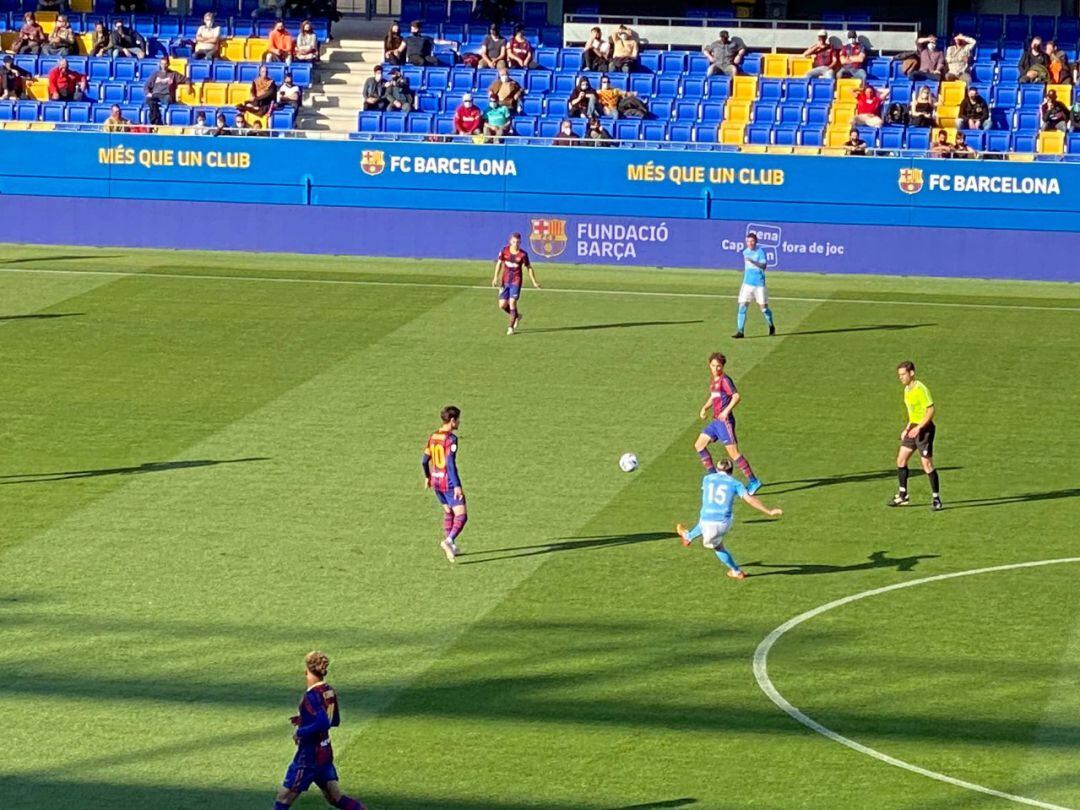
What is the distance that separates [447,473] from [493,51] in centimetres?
2900

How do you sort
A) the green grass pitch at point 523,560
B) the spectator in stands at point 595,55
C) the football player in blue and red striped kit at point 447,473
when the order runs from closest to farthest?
the green grass pitch at point 523,560 → the football player in blue and red striped kit at point 447,473 → the spectator in stands at point 595,55

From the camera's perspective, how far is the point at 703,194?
1662 inches

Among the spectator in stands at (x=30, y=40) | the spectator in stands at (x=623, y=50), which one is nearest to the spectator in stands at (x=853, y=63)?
the spectator in stands at (x=623, y=50)

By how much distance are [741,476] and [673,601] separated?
225 inches

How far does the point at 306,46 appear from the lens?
49.4 m

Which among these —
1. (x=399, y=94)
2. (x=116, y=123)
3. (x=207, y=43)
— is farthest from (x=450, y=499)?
(x=207, y=43)

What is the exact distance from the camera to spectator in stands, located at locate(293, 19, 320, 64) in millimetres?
49312

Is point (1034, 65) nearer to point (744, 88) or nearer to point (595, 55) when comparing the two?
point (744, 88)

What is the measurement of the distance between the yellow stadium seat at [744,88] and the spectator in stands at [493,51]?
568cm

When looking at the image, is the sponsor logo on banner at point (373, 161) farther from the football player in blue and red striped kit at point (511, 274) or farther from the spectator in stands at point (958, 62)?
the spectator in stands at point (958, 62)

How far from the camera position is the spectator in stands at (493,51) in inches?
1886

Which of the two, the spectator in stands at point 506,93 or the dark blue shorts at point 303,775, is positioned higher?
the spectator in stands at point 506,93

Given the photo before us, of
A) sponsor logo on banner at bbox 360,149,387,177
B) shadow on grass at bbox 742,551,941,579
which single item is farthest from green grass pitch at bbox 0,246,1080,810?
sponsor logo on banner at bbox 360,149,387,177

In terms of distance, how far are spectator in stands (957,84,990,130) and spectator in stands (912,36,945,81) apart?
2.40 meters
